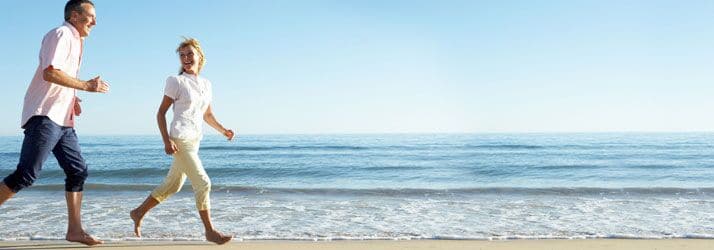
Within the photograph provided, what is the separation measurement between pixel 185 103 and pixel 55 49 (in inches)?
33.7

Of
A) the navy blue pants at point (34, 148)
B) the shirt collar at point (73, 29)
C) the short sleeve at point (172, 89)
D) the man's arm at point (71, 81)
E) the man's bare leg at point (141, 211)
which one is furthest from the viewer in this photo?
the man's bare leg at point (141, 211)

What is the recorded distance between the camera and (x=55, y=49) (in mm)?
3480

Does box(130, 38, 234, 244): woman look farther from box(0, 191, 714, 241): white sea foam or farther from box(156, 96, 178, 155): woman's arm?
box(0, 191, 714, 241): white sea foam

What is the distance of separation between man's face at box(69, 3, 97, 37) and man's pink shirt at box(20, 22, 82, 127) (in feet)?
0.14

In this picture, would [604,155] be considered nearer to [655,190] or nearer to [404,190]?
[655,190]

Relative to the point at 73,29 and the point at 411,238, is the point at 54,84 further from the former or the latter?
the point at 411,238

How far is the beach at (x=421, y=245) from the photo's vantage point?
426cm

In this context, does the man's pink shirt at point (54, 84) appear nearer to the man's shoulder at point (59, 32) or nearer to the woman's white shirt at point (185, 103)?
the man's shoulder at point (59, 32)

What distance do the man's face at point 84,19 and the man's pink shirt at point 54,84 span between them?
0.04 metres

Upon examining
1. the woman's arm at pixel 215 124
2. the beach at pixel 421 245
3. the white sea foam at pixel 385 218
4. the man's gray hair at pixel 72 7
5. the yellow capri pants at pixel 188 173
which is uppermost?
the man's gray hair at pixel 72 7

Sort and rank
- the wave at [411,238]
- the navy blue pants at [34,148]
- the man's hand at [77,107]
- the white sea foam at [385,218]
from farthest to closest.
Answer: the white sea foam at [385,218] → the wave at [411,238] → the man's hand at [77,107] → the navy blue pants at [34,148]

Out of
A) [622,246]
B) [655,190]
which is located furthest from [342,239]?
[655,190]

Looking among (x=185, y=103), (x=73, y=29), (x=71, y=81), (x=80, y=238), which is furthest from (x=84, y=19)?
(x=80, y=238)

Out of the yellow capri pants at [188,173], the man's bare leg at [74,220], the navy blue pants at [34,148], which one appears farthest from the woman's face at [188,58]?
the man's bare leg at [74,220]
